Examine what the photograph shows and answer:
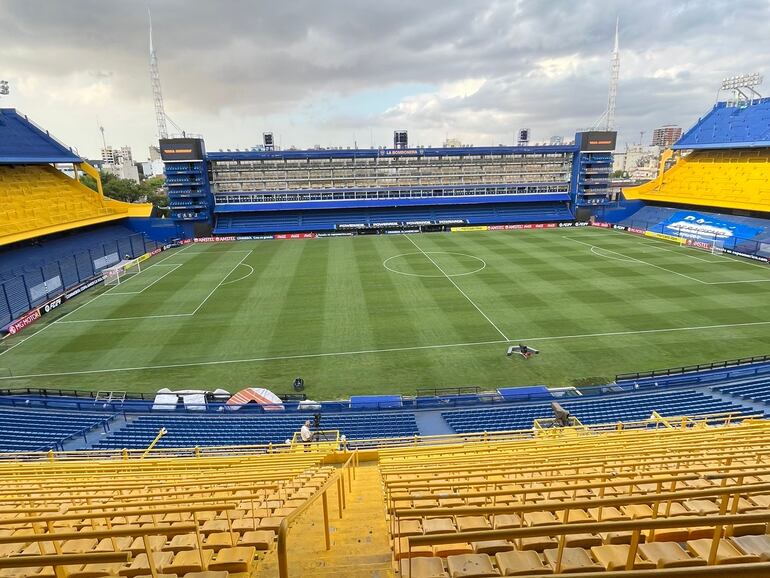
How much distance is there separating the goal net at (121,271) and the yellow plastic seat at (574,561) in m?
45.4

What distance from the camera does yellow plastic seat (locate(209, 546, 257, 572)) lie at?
486cm

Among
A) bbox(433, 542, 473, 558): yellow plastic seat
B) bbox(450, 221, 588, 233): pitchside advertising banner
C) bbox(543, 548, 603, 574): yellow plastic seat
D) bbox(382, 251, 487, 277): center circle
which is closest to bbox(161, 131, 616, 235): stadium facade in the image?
bbox(450, 221, 588, 233): pitchside advertising banner

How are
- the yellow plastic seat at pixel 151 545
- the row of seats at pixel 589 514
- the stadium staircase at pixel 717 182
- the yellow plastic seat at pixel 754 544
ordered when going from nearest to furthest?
1. the row of seats at pixel 589 514
2. the yellow plastic seat at pixel 754 544
3. the yellow plastic seat at pixel 151 545
4. the stadium staircase at pixel 717 182

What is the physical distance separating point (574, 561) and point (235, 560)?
3.71 metres

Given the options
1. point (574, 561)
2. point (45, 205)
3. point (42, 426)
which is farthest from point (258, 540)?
point (45, 205)

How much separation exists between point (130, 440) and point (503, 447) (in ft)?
45.3

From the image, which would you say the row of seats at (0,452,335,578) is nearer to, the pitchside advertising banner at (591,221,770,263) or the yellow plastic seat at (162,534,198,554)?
the yellow plastic seat at (162,534,198,554)

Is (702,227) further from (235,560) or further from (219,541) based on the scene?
(235,560)

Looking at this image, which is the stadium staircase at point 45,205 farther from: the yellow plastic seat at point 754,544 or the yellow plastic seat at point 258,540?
the yellow plastic seat at point 754,544

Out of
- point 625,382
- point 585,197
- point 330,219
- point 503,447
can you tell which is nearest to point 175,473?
point 503,447

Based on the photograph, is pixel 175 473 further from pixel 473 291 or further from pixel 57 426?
pixel 473 291

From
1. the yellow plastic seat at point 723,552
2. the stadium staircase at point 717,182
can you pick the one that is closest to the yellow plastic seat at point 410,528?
the yellow plastic seat at point 723,552

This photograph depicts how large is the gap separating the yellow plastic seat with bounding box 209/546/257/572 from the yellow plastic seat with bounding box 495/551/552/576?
290 centimetres

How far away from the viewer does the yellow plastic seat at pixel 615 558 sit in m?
4.11
